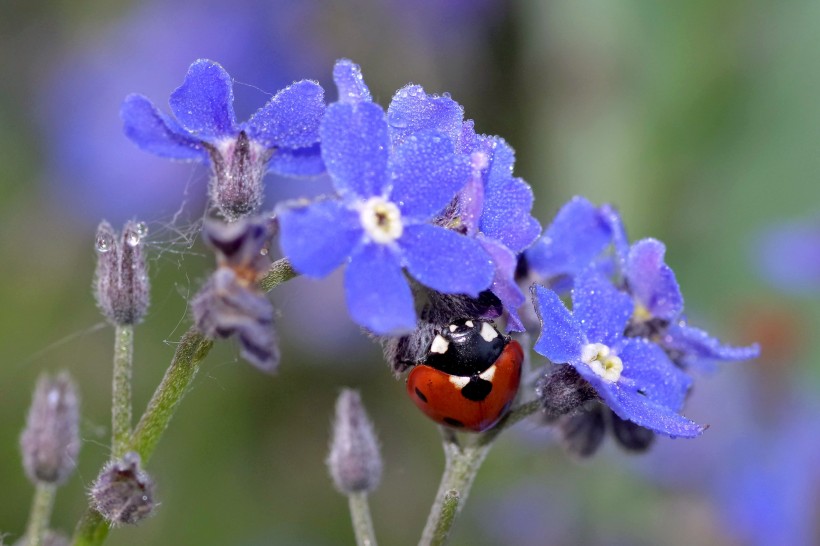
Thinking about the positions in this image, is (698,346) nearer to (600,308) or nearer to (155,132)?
(600,308)

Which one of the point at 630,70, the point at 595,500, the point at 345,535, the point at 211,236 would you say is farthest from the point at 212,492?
the point at 211,236

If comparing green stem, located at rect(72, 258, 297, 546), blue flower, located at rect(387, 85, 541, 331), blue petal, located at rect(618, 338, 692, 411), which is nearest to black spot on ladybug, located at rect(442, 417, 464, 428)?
blue flower, located at rect(387, 85, 541, 331)

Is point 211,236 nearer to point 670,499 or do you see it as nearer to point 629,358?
point 629,358

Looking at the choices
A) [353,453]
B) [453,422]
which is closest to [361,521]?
[353,453]

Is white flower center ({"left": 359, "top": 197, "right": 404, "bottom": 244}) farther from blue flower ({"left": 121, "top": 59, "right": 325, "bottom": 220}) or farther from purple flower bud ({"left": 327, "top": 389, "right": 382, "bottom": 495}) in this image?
purple flower bud ({"left": 327, "top": 389, "right": 382, "bottom": 495})

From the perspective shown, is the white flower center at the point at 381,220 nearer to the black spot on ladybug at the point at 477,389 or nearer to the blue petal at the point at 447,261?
the blue petal at the point at 447,261

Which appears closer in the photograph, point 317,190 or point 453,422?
→ point 453,422

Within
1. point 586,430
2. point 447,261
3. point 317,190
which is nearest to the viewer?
point 447,261

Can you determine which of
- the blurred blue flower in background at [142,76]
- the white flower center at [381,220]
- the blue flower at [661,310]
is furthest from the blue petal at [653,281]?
the blurred blue flower in background at [142,76]
